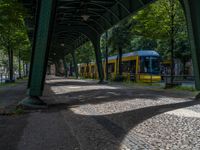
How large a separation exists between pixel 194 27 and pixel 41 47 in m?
6.98

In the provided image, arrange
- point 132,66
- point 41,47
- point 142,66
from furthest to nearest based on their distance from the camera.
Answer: point 132,66
point 142,66
point 41,47

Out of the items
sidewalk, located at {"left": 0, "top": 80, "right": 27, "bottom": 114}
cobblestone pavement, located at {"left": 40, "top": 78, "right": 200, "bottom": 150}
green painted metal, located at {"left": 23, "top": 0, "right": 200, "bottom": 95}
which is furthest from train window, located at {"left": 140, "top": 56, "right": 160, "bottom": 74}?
cobblestone pavement, located at {"left": 40, "top": 78, "right": 200, "bottom": 150}

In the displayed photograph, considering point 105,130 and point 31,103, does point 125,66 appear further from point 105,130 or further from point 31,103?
point 105,130

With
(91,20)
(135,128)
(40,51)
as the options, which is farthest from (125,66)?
(135,128)

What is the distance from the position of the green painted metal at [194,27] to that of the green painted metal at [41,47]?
6345mm

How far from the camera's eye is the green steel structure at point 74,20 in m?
14.1

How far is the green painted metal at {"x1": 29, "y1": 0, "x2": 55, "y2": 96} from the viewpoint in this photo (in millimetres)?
13836

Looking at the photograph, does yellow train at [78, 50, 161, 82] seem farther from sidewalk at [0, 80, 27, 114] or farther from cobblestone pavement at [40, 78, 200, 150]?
cobblestone pavement at [40, 78, 200, 150]

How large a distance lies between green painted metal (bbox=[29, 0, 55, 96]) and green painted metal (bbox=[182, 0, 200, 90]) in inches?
250

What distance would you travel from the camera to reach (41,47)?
14117 millimetres

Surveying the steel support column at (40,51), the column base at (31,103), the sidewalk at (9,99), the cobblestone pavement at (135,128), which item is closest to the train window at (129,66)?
the sidewalk at (9,99)

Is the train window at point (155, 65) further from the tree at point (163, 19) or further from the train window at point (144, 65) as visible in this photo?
the tree at point (163, 19)

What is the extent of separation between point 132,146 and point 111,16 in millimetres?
23576

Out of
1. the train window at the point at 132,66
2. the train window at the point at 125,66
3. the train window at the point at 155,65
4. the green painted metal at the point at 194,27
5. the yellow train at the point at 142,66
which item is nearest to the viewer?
the green painted metal at the point at 194,27
